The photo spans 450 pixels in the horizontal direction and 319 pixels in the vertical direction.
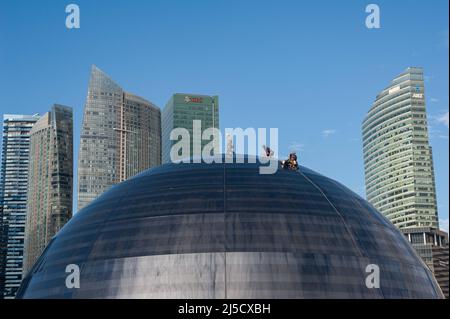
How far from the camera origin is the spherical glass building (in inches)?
2031

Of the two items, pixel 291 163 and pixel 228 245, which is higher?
pixel 291 163

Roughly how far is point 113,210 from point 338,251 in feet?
66.1

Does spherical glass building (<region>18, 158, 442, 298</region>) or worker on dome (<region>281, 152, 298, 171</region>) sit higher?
worker on dome (<region>281, 152, 298, 171</region>)

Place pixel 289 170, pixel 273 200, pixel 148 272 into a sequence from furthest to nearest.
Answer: pixel 289 170, pixel 273 200, pixel 148 272

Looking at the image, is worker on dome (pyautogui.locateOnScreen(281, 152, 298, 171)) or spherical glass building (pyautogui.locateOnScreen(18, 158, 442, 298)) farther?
worker on dome (pyautogui.locateOnScreen(281, 152, 298, 171))

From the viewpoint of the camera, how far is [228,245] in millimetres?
52812

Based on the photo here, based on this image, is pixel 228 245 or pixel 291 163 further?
pixel 291 163
